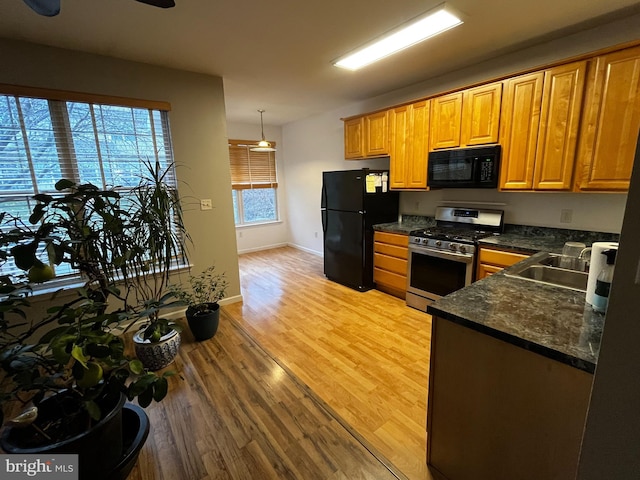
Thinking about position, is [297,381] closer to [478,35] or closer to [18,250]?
[18,250]

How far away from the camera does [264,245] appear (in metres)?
6.29

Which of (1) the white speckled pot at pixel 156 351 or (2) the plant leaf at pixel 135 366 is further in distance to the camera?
(1) the white speckled pot at pixel 156 351

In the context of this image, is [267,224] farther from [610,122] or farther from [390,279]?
[610,122]

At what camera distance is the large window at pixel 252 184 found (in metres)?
5.58

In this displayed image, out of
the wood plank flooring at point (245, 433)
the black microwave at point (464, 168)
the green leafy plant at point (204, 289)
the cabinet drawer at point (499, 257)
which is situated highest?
the black microwave at point (464, 168)

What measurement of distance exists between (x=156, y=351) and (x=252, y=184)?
4.15m

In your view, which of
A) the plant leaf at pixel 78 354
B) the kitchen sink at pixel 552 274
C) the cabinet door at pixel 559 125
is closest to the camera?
the plant leaf at pixel 78 354

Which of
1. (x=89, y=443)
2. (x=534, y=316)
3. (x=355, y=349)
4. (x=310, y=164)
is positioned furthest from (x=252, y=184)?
Result: (x=534, y=316)

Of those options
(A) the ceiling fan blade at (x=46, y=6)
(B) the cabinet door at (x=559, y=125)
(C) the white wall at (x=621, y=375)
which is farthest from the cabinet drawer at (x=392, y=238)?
(A) the ceiling fan blade at (x=46, y=6)

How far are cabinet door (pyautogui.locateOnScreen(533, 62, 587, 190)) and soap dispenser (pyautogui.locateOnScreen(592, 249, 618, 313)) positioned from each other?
5.07ft

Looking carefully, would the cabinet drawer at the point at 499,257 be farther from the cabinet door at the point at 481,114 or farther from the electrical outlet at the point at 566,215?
the cabinet door at the point at 481,114

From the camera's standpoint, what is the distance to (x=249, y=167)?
5758mm

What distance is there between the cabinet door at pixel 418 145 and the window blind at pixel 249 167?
11.1ft

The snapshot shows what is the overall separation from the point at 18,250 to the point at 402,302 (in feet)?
10.8
